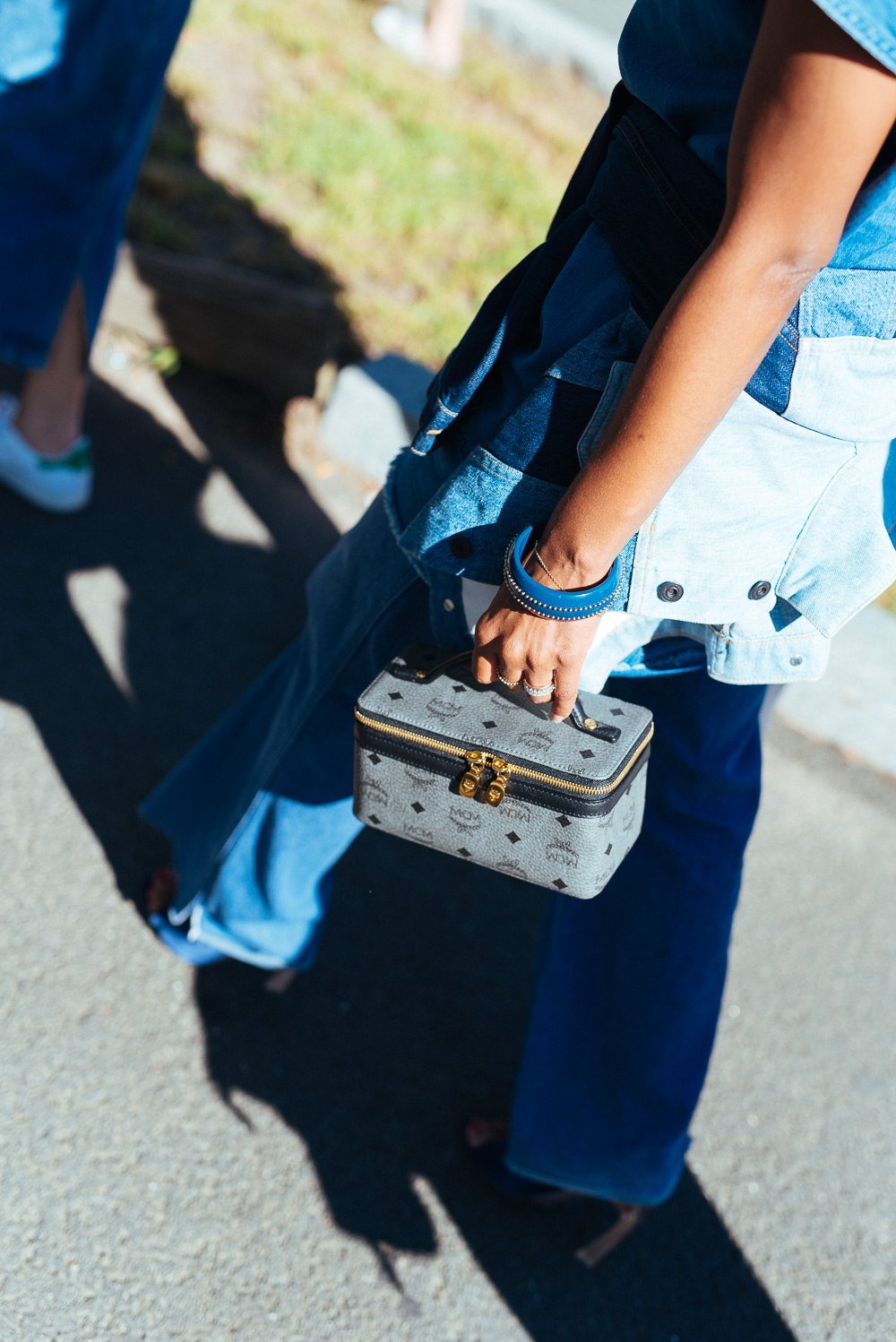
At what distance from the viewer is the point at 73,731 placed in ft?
7.82

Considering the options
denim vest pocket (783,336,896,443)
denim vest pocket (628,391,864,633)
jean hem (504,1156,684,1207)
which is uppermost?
denim vest pocket (783,336,896,443)

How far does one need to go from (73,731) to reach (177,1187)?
3.47 ft

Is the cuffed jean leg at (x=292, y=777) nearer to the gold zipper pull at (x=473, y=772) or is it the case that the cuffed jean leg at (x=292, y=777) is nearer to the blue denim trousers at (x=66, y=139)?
the gold zipper pull at (x=473, y=772)

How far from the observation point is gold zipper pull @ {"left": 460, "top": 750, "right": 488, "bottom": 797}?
3.98ft

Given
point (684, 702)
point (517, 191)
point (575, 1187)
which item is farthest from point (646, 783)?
point (517, 191)

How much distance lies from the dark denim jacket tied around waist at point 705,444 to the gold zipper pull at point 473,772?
0.67ft

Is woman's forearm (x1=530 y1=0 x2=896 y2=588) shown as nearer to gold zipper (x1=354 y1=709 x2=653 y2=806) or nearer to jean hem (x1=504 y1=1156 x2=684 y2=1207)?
gold zipper (x1=354 y1=709 x2=653 y2=806)

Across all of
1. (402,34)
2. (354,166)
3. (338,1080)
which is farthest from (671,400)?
(402,34)

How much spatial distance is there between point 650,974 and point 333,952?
2.59 ft

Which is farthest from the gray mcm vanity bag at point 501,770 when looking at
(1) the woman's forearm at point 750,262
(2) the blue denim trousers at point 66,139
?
(2) the blue denim trousers at point 66,139

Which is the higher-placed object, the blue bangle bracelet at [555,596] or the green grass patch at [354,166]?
the blue bangle bracelet at [555,596]

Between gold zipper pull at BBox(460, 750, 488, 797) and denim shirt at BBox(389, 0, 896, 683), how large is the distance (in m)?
0.20

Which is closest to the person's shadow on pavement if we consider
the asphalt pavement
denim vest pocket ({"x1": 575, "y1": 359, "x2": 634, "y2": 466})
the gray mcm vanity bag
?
the asphalt pavement

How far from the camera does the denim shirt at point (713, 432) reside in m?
0.99
